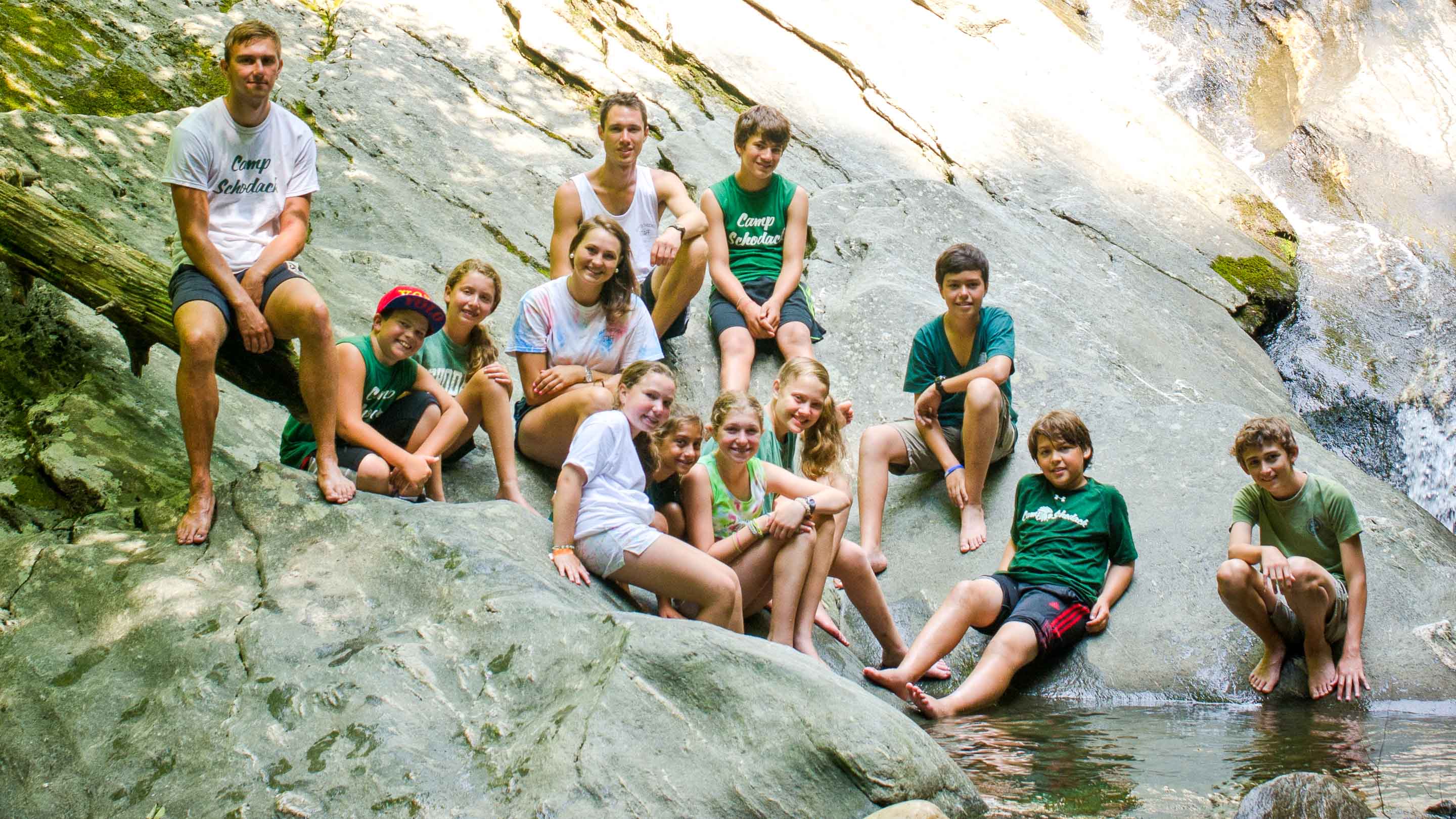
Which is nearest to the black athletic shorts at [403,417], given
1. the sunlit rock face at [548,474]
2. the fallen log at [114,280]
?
the fallen log at [114,280]

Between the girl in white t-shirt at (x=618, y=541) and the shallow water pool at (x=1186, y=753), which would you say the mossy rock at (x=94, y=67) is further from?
the shallow water pool at (x=1186, y=753)

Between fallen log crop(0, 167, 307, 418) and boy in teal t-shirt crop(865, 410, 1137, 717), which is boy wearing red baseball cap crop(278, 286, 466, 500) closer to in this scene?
fallen log crop(0, 167, 307, 418)

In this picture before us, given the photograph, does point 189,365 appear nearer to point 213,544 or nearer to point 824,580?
point 213,544

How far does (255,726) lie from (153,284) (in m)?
1.78

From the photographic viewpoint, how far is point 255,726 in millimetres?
2736

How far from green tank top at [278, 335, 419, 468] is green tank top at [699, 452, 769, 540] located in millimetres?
1194

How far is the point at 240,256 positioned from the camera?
374 centimetres

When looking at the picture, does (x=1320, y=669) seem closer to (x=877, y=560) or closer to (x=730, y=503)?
(x=877, y=560)

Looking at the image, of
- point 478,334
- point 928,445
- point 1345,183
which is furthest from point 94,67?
point 1345,183

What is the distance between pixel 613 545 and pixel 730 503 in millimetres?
678

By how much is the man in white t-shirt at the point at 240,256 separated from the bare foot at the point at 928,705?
2.09m

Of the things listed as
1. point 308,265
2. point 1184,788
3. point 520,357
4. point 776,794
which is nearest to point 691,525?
point 520,357

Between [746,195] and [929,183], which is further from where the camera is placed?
[929,183]

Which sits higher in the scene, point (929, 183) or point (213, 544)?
point (929, 183)
